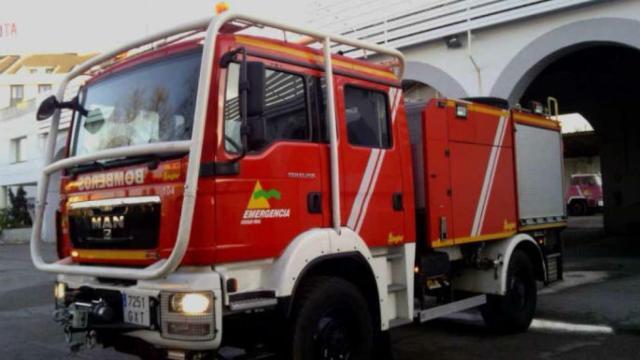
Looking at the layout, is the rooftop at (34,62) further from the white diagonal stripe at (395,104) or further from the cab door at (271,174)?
the cab door at (271,174)

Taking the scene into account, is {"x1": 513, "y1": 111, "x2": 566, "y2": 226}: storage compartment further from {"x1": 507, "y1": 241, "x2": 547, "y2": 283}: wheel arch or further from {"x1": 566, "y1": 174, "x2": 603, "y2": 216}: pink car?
{"x1": 566, "y1": 174, "x2": 603, "y2": 216}: pink car

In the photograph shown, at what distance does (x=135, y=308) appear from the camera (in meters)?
4.48

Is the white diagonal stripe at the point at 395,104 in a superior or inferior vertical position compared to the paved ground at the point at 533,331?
superior

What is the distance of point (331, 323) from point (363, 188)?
3.73 feet

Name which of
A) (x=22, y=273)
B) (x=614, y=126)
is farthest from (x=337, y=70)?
(x=614, y=126)

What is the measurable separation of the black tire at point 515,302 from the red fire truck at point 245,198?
1423 millimetres

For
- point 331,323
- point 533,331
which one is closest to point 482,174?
point 533,331

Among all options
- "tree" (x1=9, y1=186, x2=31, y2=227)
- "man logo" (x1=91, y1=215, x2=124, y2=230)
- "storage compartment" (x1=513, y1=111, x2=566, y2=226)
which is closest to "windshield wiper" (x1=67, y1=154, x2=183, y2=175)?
"man logo" (x1=91, y1=215, x2=124, y2=230)

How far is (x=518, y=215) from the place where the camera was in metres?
7.80

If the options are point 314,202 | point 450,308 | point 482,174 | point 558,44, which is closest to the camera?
point 314,202

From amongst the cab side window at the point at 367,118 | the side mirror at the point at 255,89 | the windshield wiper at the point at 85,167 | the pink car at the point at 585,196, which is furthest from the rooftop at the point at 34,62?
the side mirror at the point at 255,89

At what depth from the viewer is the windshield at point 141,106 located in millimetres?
4617

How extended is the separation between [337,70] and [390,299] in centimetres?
200

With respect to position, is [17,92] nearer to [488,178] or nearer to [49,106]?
[49,106]
